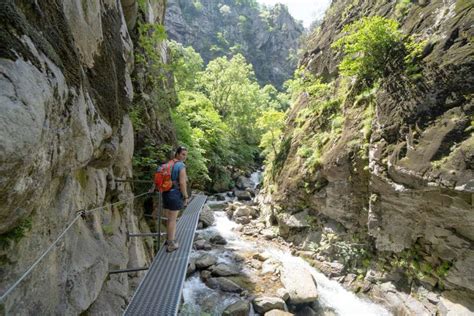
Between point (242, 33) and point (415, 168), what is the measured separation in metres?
75.2

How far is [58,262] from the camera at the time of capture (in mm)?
3160

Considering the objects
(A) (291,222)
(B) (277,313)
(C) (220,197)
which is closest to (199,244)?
(A) (291,222)

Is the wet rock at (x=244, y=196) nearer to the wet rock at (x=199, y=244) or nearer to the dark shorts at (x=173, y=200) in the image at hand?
the wet rock at (x=199, y=244)

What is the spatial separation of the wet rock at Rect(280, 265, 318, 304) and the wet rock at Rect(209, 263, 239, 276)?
1.72m

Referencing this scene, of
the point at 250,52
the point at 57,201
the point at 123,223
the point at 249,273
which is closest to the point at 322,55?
the point at 249,273

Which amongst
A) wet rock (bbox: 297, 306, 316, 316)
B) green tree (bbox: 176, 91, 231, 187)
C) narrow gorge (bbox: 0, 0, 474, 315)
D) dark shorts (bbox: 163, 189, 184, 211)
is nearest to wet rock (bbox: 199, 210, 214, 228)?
narrow gorge (bbox: 0, 0, 474, 315)

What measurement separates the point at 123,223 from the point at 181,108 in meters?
14.9

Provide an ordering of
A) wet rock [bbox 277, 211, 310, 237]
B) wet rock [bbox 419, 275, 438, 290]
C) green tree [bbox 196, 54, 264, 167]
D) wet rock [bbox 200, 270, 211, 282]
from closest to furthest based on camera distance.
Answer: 1. wet rock [bbox 419, 275, 438, 290]
2. wet rock [bbox 200, 270, 211, 282]
3. wet rock [bbox 277, 211, 310, 237]
4. green tree [bbox 196, 54, 264, 167]

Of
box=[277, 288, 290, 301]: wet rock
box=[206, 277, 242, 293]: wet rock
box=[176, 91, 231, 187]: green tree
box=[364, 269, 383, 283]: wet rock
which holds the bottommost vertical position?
box=[206, 277, 242, 293]: wet rock

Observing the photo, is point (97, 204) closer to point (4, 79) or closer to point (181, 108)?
point (4, 79)

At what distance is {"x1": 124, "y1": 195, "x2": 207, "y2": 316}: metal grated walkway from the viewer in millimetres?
3438

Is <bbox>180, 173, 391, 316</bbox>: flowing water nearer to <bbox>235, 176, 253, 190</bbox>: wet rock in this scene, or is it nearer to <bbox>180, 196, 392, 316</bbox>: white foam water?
<bbox>180, 196, 392, 316</bbox>: white foam water

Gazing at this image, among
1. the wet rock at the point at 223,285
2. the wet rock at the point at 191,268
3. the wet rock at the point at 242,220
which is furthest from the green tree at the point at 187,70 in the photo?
the wet rock at the point at 223,285

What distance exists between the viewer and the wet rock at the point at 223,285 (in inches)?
356
